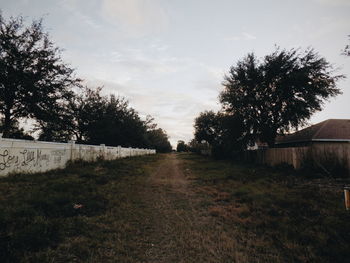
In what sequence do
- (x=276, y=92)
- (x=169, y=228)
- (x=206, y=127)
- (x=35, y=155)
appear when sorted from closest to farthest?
1. (x=169, y=228)
2. (x=35, y=155)
3. (x=276, y=92)
4. (x=206, y=127)

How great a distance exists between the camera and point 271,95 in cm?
2033

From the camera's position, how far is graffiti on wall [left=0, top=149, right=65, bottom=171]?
801 centimetres

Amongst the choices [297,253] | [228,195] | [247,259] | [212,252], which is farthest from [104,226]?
[228,195]

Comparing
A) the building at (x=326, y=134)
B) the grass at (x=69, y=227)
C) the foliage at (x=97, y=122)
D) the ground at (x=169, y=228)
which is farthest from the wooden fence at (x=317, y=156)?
the foliage at (x=97, y=122)

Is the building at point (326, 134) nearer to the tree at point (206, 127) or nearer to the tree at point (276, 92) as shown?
the tree at point (276, 92)

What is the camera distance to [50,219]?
4.24m

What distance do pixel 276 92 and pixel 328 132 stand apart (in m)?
9.09

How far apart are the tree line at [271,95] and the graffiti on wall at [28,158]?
17.1 metres

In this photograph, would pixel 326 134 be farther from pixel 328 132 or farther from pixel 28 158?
pixel 28 158

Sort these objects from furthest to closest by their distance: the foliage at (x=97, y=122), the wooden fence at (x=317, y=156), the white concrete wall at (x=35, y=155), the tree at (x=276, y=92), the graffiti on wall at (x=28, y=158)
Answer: the foliage at (x=97, y=122) < the tree at (x=276, y=92) < the wooden fence at (x=317, y=156) < the white concrete wall at (x=35, y=155) < the graffiti on wall at (x=28, y=158)

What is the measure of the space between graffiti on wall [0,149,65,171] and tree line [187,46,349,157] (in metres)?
17.1

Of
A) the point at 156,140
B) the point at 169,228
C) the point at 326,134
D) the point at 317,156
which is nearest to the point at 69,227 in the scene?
the point at 169,228

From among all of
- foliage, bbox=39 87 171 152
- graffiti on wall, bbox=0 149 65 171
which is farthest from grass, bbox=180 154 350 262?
foliage, bbox=39 87 171 152

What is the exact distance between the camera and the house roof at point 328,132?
21.8m
